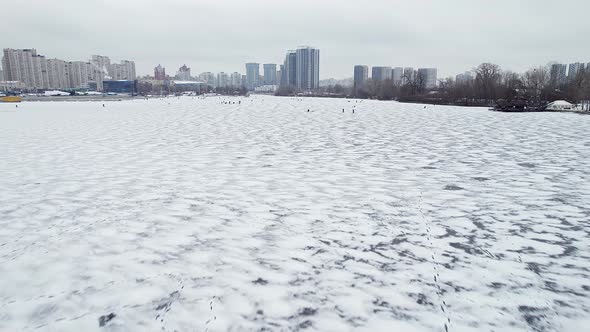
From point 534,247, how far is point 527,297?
164cm

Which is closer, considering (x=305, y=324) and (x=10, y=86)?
(x=305, y=324)

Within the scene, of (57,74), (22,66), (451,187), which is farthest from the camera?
(57,74)

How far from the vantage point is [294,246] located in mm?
5629

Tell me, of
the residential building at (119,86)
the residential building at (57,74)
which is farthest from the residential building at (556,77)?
the residential building at (57,74)

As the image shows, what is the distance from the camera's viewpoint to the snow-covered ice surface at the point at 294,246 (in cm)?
397

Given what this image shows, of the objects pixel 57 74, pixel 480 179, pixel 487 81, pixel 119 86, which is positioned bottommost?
pixel 480 179

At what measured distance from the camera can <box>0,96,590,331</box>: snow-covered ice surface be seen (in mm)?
3969

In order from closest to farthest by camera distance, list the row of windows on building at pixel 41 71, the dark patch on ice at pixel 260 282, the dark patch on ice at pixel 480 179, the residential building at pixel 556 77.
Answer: the dark patch on ice at pixel 260 282 → the dark patch on ice at pixel 480 179 → the residential building at pixel 556 77 → the row of windows on building at pixel 41 71

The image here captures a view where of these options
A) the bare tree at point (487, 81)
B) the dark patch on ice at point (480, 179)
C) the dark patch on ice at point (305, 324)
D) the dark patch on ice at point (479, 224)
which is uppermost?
the bare tree at point (487, 81)

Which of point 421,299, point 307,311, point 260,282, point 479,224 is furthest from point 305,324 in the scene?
point 479,224

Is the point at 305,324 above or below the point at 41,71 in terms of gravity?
below

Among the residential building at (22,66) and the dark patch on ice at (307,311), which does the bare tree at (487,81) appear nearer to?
the dark patch on ice at (307,311)

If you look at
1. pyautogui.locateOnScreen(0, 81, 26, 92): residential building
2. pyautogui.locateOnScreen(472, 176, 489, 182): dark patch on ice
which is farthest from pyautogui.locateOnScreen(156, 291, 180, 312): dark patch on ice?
pyautogui.locateOnScreen(0, 81, 26, 92): residential building

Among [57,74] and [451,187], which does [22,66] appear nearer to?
[57,74]
